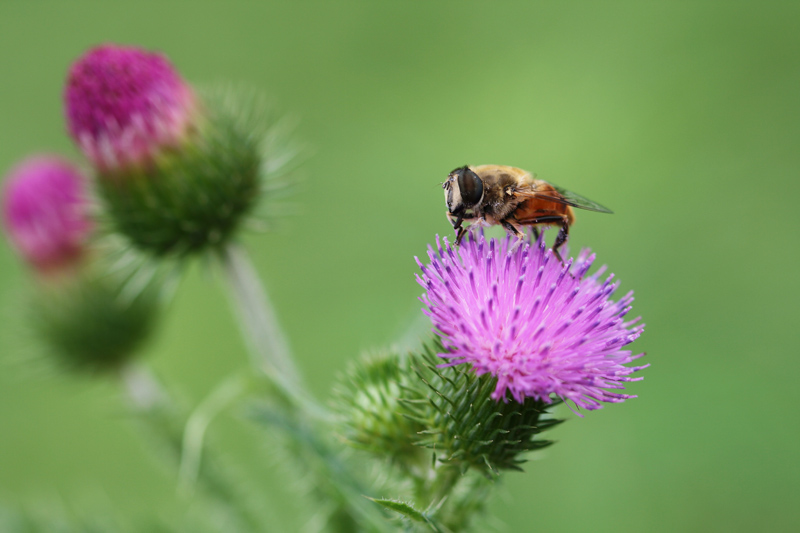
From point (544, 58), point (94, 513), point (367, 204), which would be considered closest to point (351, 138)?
point (367, 204)

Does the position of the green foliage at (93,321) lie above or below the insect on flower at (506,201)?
below

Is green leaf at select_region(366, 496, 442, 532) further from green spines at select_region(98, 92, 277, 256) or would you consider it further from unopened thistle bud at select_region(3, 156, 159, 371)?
unopened thistle bud at select_region(3, 156, 159, 371)

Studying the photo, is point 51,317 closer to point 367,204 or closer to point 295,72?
point 367,204

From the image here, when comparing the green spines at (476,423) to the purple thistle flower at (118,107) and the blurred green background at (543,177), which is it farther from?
the blurred green background at (543,177)

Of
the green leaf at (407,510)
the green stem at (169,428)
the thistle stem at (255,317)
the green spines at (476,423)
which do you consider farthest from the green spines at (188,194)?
the green leaf at (407,510)

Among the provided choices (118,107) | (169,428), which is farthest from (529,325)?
(118,107)

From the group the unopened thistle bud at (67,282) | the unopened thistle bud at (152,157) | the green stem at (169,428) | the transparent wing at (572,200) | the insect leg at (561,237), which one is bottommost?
the green stem at (169,428)
